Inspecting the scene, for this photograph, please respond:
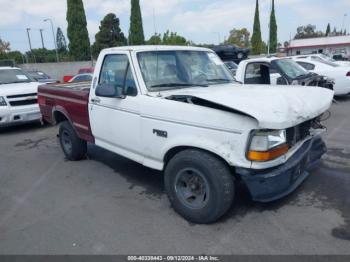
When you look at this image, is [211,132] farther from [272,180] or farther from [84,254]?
[84,254]

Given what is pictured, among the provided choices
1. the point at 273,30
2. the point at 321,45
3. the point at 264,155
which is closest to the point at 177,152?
the point at 264,155

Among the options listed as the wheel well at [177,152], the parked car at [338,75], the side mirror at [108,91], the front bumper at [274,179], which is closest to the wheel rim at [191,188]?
the wheel well at [177,152]

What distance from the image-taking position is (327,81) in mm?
9109

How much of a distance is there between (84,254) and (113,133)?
5.92 ft

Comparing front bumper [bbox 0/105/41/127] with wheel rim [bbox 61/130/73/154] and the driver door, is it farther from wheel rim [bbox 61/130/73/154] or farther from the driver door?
the driver door

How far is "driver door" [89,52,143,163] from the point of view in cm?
395

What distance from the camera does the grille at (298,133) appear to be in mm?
3342

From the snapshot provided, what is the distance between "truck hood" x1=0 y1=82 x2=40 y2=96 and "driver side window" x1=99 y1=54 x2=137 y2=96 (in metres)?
4.68

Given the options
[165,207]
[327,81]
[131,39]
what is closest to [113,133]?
[165,207]

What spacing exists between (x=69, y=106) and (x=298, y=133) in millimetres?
→ 3793

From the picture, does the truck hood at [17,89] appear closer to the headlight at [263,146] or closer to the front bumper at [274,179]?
the front bumper at [274,179]

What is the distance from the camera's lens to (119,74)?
4305 millimetres

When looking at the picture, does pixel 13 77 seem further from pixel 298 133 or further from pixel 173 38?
pixel 173 38

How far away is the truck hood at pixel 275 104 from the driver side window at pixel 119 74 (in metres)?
0.54
